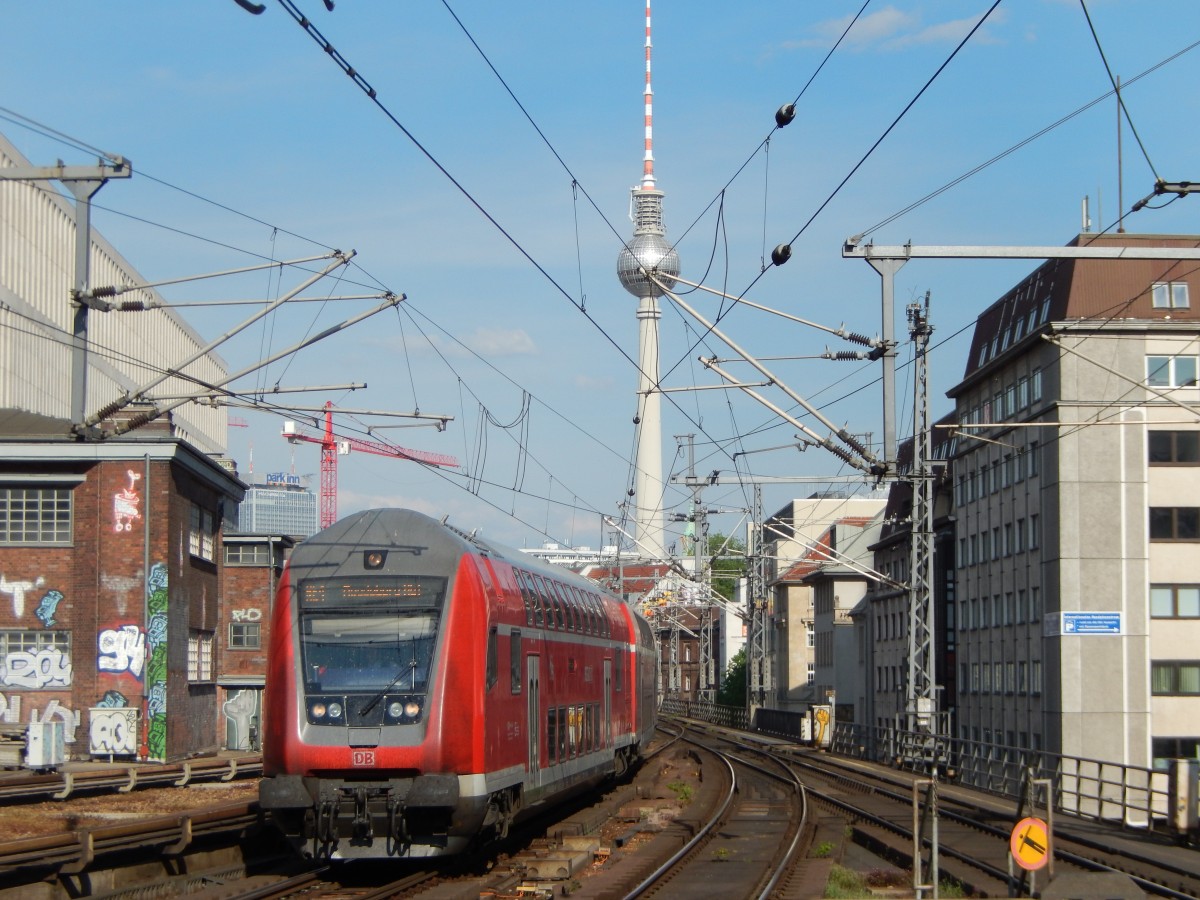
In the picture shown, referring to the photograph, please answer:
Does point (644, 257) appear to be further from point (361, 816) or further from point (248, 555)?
point (361, 816)

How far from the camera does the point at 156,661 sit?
110ft

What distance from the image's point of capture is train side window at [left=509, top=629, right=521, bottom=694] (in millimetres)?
17500

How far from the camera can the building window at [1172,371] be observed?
45219 millimetres

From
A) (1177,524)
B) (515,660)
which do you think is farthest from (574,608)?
Result: (1177,524)

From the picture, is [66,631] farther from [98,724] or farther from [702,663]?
[702,663]

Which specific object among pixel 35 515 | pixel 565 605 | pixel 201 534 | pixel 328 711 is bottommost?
pixel 328 711

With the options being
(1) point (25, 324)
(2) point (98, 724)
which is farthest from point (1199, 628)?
(1) point (25, 324)

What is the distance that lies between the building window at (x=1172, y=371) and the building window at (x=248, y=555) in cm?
2540

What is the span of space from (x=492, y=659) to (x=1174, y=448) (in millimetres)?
33762

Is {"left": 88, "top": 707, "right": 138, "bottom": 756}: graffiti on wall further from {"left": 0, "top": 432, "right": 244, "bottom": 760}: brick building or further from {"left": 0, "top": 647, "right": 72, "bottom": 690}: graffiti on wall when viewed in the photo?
{"left": 0, "top": 647, "right": 72, "bottom": 690}: graffiti on wall

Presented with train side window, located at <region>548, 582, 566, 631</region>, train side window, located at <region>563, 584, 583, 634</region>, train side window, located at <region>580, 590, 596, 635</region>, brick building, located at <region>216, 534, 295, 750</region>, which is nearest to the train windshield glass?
train side window, located at <region>548, 582, 566, 631</region>

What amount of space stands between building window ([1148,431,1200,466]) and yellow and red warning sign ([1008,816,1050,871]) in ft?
115

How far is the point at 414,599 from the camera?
52.5 feet

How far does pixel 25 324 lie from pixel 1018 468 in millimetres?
46805
